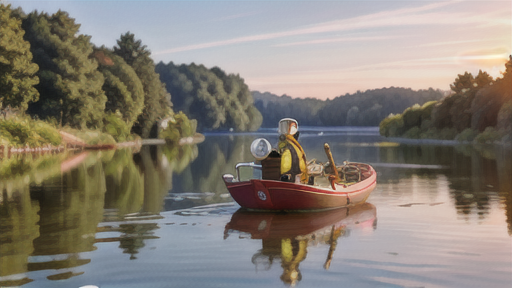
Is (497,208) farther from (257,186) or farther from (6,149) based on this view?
(6,149)

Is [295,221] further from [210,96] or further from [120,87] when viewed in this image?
[210,96]

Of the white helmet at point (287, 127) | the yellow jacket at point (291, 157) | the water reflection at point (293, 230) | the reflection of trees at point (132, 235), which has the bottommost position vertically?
the water reflection at point (293, 230)

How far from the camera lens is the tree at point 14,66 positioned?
4778 centimetres

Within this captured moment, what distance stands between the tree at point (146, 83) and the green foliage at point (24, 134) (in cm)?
2909

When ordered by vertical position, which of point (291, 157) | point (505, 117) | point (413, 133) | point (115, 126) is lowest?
point (291, 157)

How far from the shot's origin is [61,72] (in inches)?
A: 2221

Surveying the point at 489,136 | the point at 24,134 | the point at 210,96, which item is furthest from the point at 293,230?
the point at 210,96

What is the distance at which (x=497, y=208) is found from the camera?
1723 cm

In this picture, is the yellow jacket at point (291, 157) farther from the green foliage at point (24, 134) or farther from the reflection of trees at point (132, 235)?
the green foliage at point (24, 134)

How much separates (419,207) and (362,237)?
17.3ft

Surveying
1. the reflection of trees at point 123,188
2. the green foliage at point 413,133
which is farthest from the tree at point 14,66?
the green foliage at point 413,133

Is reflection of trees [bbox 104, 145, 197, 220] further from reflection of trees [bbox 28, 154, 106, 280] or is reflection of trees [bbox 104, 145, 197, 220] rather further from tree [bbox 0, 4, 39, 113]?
tree [bbox 0, 4, 39, 113]

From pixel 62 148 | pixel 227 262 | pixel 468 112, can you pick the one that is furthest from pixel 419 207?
pixel 468 112

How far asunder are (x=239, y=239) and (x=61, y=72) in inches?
1873
